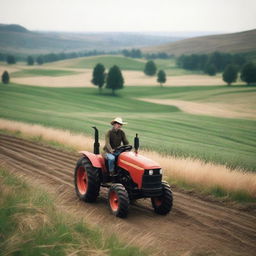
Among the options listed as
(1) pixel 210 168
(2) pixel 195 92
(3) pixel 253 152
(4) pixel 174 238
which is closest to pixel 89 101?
(2) pixel 195 92

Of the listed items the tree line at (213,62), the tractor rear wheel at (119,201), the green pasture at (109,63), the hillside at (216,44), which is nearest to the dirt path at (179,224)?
the tractor rear wheel at (119,201)

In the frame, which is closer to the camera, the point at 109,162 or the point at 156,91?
the point at 109,162

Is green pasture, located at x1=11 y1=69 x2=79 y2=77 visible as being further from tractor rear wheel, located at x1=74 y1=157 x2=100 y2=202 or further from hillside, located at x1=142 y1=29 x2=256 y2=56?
tractor rear wheel, located at x1=74 y1=157 x2=100 y2=202

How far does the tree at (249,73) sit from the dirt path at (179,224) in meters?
63.5

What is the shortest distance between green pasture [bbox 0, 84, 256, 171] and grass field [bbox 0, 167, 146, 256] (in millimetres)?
11367

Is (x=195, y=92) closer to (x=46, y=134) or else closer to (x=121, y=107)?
(x=121, y=107)

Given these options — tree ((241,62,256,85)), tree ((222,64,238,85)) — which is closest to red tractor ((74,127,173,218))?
tree ((241,62,256,85))

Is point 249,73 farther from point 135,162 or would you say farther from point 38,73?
point 135,162

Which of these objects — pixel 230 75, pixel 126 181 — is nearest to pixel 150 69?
pixel 230 75

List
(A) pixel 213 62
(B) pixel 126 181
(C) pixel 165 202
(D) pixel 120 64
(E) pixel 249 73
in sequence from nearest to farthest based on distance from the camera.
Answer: (C) pixel 165 202, (B) pixel 126 181, (E) pixel 249 73, (A) pixel 213 62, (D) pixel 120 64

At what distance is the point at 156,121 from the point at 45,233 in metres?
32.6

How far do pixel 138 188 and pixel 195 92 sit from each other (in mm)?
63247

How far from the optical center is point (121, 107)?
5250 centimetres

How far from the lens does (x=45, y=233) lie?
5762 millimetres
